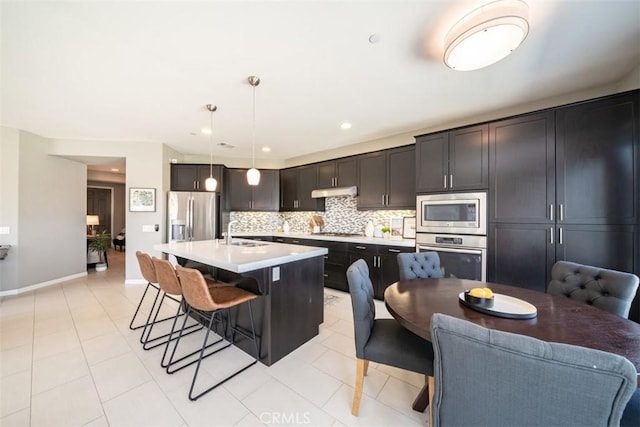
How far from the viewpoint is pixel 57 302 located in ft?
11.4

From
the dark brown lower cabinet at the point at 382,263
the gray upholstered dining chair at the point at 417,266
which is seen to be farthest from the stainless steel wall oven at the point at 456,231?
the gray upholstered dining chair at the point at 417,266

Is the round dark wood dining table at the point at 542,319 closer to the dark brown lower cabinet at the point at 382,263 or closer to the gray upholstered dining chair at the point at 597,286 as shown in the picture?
the gray upholstered dining chair at the point at 597,286

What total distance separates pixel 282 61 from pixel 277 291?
203cm

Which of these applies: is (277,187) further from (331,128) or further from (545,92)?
(545,92)

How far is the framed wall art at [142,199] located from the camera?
4414mm

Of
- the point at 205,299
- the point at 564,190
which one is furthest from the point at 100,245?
the point at 564,190

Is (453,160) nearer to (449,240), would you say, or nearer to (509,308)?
(449,240)

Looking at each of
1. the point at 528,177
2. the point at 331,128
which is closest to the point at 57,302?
the point at 331,128

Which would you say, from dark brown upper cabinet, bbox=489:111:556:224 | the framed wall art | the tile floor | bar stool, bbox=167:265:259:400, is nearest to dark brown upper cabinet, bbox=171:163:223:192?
the framed wall art

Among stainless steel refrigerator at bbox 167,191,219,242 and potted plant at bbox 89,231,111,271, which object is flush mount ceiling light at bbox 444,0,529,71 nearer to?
stainless steel refrigerator at bbox 167,191,219,242

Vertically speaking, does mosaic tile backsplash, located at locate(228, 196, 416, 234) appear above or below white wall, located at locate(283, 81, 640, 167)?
below

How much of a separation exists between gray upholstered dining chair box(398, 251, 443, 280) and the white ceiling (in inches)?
68.8

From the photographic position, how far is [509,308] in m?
1.31

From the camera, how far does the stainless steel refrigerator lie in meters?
4.55
